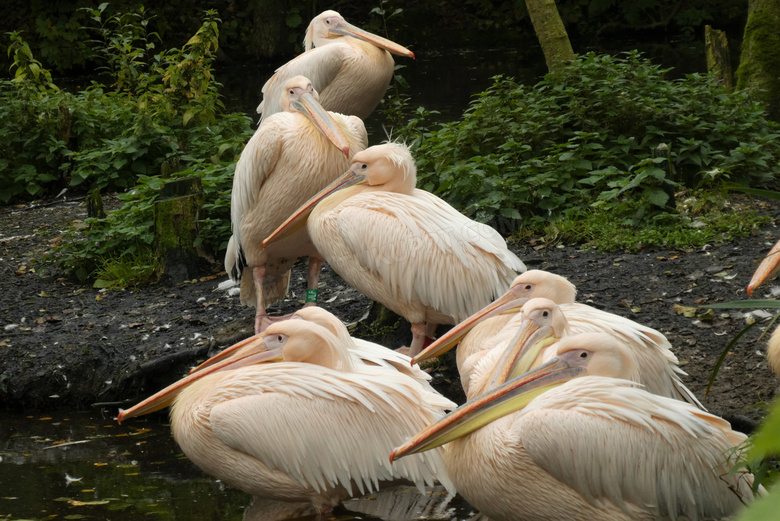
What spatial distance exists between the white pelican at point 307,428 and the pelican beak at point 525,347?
0.85ft

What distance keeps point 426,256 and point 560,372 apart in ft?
3.54

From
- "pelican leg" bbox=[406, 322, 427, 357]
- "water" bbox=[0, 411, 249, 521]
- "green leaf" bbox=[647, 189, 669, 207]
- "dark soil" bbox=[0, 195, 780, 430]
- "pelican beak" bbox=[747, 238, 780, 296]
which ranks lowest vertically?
"water" bbox=[0, 411, 249, 521]

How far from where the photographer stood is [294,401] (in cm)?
276

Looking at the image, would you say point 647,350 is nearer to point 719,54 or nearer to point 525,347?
point 525,347

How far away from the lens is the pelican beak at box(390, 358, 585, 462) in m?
2.40

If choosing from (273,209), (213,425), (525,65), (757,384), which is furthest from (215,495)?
(525,65)

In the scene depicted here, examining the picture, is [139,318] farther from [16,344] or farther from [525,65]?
[525,65]

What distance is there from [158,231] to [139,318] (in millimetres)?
753

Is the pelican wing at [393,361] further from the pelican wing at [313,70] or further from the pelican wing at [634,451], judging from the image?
the pelican wing at [313,70]

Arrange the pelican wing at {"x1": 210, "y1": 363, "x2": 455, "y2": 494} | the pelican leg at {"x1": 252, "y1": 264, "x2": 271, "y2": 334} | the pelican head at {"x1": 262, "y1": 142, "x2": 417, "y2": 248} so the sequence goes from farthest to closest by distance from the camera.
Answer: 1. the pelican leg at {"x1": 252, "y1": 264, "x2": 271, "y2": 334}
2. the pelican head at {"x1": 262, "y1": 142, "x2": 417, "y2": 248}
3. the pelican wing at {"x1": 210, "y1": 363, "x2": 455, "y2": 494}

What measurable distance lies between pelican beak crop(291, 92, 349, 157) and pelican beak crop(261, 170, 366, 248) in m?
0.18

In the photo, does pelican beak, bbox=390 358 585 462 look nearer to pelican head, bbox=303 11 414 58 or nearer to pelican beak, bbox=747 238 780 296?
pelican beak, bbox=747 238 780 296

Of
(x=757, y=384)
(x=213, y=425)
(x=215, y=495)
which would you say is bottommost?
(x=215, y=495)

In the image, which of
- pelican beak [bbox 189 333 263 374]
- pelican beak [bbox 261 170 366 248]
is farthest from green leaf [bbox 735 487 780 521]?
pelican beak [bbox 261 170 366 248]
